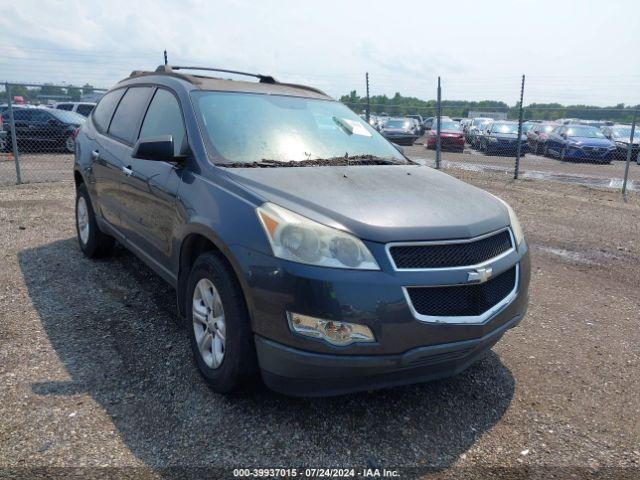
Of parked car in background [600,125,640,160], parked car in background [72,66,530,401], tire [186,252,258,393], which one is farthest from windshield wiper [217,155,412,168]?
parked car in background [600,125,640,160]

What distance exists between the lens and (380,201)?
112 inches

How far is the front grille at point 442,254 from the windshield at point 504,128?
18.3 meters

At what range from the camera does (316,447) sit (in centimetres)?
262

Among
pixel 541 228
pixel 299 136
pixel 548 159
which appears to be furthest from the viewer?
pixel 548 159

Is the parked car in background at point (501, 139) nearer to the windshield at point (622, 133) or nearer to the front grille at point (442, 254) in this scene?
the windshield at point (622, 133)

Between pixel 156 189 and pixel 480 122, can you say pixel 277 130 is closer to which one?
pixel 156 189

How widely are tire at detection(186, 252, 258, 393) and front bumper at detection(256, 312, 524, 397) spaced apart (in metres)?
0.14

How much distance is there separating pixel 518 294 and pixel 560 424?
2.40 feet

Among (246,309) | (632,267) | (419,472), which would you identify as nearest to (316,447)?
(419,472)

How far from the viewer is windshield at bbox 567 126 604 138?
62.3 feet

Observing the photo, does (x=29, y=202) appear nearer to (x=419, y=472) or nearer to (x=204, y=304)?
(x=204, y=304)

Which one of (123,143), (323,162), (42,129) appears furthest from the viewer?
(42,129)

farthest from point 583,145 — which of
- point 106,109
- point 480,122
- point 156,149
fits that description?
point 156,149

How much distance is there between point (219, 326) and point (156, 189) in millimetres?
1260
